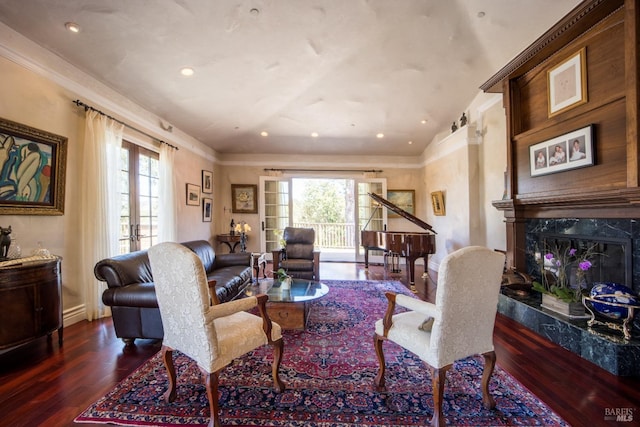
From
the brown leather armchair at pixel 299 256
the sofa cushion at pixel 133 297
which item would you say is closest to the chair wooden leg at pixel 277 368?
the sofa cushion at pixel 133 297

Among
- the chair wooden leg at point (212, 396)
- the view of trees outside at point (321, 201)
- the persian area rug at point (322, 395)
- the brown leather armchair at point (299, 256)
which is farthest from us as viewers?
the view of trees outside at point (321, 201)

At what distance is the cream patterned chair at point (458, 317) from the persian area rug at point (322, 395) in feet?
0.62

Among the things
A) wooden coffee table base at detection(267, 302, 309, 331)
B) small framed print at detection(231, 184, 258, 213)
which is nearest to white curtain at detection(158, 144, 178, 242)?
small framed print at detection(231, 184, 258, 213)

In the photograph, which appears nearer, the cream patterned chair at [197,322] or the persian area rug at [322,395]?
the cream patterned chair at [197,322]

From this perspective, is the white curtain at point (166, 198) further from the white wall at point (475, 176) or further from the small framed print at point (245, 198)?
the white wall at point (475, 176)

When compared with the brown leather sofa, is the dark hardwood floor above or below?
below

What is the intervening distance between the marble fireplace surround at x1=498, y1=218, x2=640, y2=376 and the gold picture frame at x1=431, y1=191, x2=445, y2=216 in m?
2.54

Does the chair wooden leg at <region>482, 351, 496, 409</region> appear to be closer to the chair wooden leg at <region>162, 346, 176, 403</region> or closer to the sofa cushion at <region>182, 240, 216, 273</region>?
the chair wooden leg at <region>162, 346, 176, 403</region>

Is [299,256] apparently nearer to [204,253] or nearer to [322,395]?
[204,253]

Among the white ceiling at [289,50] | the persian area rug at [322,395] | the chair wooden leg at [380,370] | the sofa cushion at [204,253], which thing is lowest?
the persian area rug at [322,395]

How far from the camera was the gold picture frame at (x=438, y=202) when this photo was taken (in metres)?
6.06

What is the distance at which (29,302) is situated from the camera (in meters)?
2.32

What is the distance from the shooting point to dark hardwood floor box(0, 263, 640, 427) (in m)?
1.72

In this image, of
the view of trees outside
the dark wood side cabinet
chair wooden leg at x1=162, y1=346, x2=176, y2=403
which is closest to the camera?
chair wooden leg at x1=162, y1=346, x2=176, y2=403
